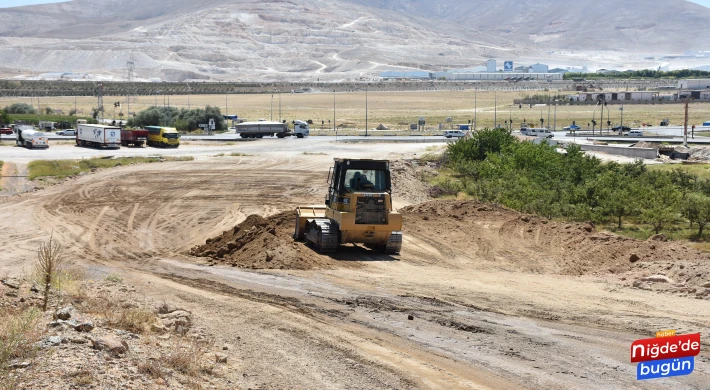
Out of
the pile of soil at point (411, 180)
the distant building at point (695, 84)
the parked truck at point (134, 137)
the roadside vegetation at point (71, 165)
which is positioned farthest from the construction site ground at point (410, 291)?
the distant building at point (695, 84)

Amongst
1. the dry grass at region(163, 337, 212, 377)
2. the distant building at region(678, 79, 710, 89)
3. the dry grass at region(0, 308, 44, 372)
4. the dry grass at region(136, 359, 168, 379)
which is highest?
the distant building at region(678, 79, 710, 89)

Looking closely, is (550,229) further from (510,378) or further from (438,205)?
(510,378)

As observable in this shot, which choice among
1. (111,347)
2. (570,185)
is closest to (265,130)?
(570,185)

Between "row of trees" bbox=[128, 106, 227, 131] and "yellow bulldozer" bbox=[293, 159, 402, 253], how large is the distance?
8261 centimetres

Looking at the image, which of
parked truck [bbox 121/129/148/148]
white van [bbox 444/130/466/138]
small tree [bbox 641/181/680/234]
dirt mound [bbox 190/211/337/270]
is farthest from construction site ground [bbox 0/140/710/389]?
white van [bbox 444/130/466/138]

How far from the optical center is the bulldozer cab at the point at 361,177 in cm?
2511

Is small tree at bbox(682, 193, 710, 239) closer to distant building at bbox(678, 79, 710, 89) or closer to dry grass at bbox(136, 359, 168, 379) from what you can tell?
dry grass at bbox(136, 359, 168, 379)

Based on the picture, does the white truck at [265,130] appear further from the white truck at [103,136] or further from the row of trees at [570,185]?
the row of trees at [570,185]

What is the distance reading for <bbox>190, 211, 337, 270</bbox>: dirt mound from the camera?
966 inches

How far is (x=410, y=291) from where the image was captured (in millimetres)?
20000

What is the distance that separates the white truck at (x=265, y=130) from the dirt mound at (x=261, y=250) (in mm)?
62946

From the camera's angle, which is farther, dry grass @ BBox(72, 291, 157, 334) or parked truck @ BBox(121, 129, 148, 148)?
parked truck @ BBox(121, 129, 148, 148)

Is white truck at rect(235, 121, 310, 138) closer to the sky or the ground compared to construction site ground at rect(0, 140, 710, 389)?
closer to the sky

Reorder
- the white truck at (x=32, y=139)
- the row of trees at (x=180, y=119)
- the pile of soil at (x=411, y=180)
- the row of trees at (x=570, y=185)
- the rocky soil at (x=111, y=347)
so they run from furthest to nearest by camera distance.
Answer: the row of trees at (x=180, y=119) → the white truck at (x=32, y=139) → the pile of soil at (x=411, y=180) → the row of trees at (x=570, y=185) → the rocky soil at (x=111, y=347)
